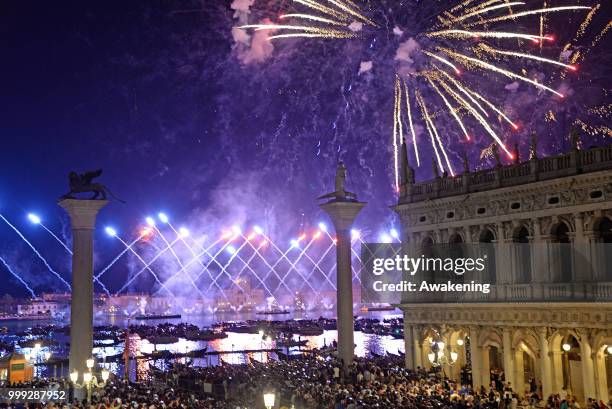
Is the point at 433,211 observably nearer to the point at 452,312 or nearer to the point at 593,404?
the point at 452,312

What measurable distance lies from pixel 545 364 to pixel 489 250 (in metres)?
5.19

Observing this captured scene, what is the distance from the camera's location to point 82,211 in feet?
89.8

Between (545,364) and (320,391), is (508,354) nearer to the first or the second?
(545,364)

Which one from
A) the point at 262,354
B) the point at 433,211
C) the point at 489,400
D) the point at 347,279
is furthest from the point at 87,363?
the point at 262,354

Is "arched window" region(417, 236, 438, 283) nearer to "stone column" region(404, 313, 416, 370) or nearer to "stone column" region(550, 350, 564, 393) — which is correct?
"stone column" region(404, 313, 416, 370)

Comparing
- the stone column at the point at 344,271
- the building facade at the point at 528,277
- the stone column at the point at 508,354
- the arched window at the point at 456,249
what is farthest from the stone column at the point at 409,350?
the stone column at the point at 508,354

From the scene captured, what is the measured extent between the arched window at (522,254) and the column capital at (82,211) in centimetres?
1595

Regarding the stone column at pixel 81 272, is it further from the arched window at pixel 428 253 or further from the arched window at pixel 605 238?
the arched window at pixel 605 238

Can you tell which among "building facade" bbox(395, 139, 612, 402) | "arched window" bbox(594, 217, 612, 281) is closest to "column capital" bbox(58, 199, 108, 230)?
"building facade" bbox(395, 139, 612, 402)

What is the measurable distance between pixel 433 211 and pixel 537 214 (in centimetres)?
582

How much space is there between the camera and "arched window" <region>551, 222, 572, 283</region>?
2731 cm

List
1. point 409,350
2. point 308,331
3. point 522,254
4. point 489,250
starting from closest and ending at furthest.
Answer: point 522,254, point 489,250, point 409,350, point 308,331

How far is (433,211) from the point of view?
33062 mm

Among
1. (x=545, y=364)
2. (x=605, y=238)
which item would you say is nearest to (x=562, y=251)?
(x=605, y=238)
